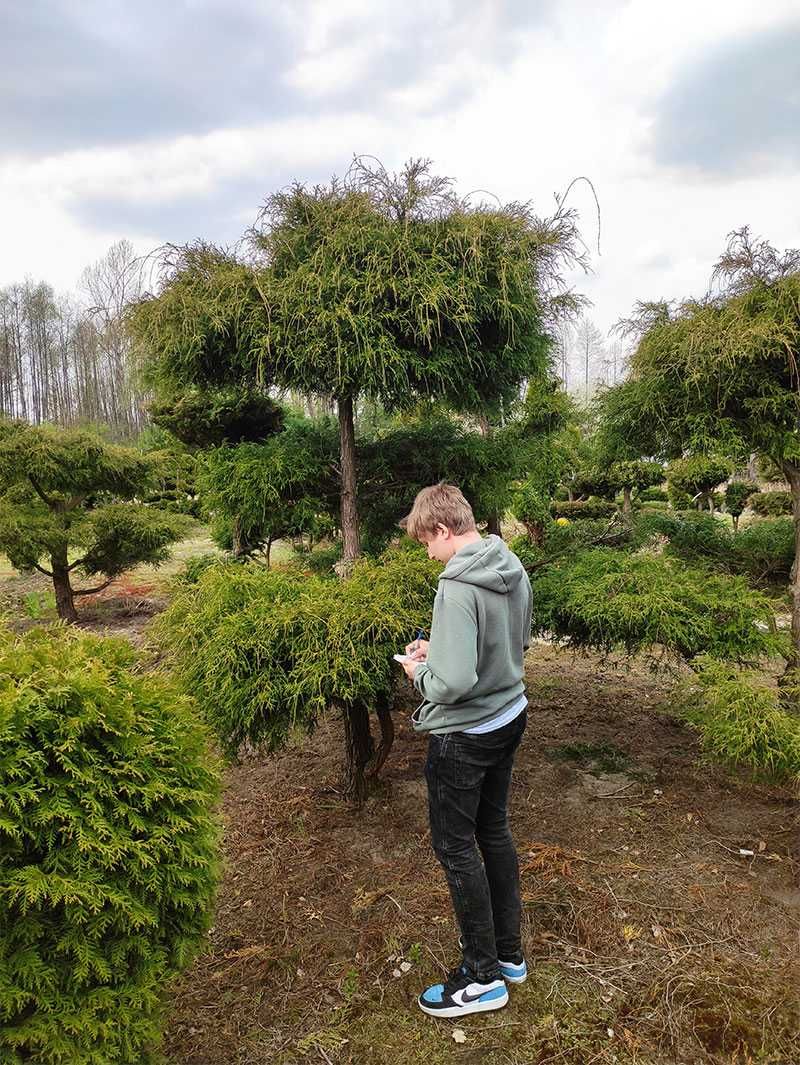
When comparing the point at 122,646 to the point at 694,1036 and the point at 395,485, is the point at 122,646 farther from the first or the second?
Result: the point at 395,485

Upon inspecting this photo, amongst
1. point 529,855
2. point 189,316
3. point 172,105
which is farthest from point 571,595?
point 172,105

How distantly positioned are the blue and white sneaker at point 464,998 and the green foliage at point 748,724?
1.53 metres

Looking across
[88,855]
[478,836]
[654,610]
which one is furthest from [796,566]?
[88,855]

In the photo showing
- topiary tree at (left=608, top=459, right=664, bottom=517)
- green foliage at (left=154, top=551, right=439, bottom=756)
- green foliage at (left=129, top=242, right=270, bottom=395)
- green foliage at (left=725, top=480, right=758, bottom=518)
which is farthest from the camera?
topiary tree at (left=608, top=459, right=664, bottom=517)

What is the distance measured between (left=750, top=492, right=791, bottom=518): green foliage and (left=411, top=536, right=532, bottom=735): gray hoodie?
13.2 m

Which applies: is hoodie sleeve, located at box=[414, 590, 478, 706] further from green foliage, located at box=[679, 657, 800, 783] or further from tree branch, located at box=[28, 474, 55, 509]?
tree branch, located at box=[28, 474, 55, 509]

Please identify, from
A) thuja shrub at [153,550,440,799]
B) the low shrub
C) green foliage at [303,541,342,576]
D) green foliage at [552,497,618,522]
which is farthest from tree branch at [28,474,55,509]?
the low shrub

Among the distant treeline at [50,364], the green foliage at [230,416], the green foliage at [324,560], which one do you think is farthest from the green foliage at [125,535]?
the distant treeline at [50,364]

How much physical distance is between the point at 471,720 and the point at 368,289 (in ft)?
7.95

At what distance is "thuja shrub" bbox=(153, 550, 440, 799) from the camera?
2756mm

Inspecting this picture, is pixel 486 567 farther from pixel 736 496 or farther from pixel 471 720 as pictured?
pixel 736 496

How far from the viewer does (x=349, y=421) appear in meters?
4.05

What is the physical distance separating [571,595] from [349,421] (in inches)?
70.9

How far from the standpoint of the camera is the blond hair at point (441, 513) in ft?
6.65
